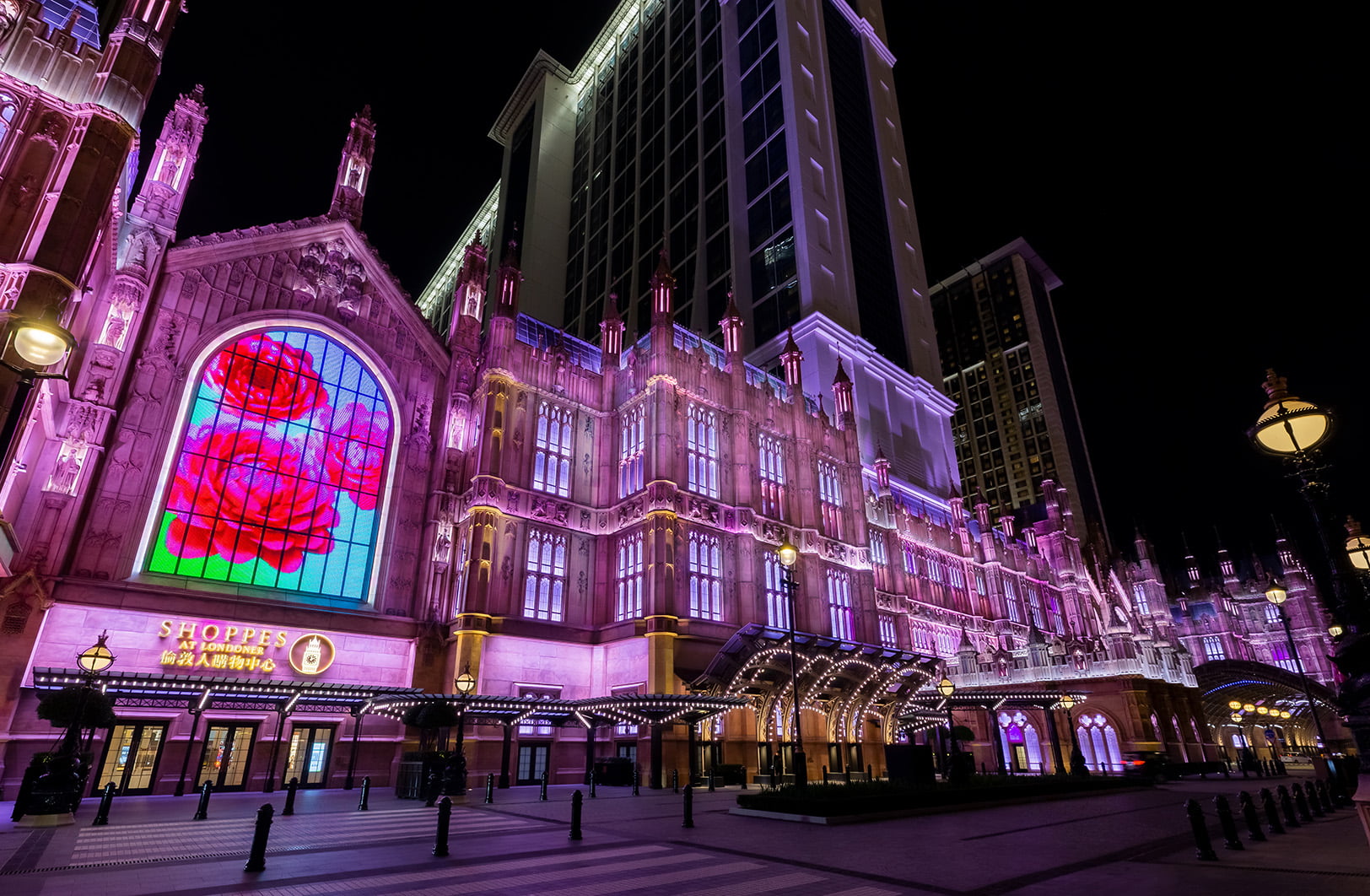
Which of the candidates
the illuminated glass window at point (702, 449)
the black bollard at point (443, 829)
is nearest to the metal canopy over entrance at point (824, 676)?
the illuminated glass window at point (702, 449)

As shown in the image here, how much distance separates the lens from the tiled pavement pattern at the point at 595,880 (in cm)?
998

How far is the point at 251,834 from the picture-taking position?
51.2ft

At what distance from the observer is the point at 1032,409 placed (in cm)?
11812

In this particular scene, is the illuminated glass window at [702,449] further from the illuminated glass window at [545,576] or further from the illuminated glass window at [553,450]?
the illuminated glass window at [545,576]

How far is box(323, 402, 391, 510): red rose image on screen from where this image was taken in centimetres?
3478

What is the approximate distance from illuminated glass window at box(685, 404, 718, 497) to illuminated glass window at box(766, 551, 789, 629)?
5.37 metres

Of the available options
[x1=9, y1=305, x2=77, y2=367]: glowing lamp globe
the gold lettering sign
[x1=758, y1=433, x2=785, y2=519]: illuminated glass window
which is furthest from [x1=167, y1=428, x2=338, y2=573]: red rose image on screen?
[x1=9, y1=305, x2=77, y2=367]: glowing lamp globe

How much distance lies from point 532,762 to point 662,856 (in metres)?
23.4

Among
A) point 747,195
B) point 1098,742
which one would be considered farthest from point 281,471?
point 747,195

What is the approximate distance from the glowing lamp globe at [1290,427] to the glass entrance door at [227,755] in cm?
3391

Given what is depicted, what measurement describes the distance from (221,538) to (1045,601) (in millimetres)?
70722

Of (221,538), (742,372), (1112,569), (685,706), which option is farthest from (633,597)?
(1112,569)

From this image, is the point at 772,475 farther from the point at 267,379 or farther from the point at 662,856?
the point at 662,856

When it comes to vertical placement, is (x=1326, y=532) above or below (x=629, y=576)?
below
